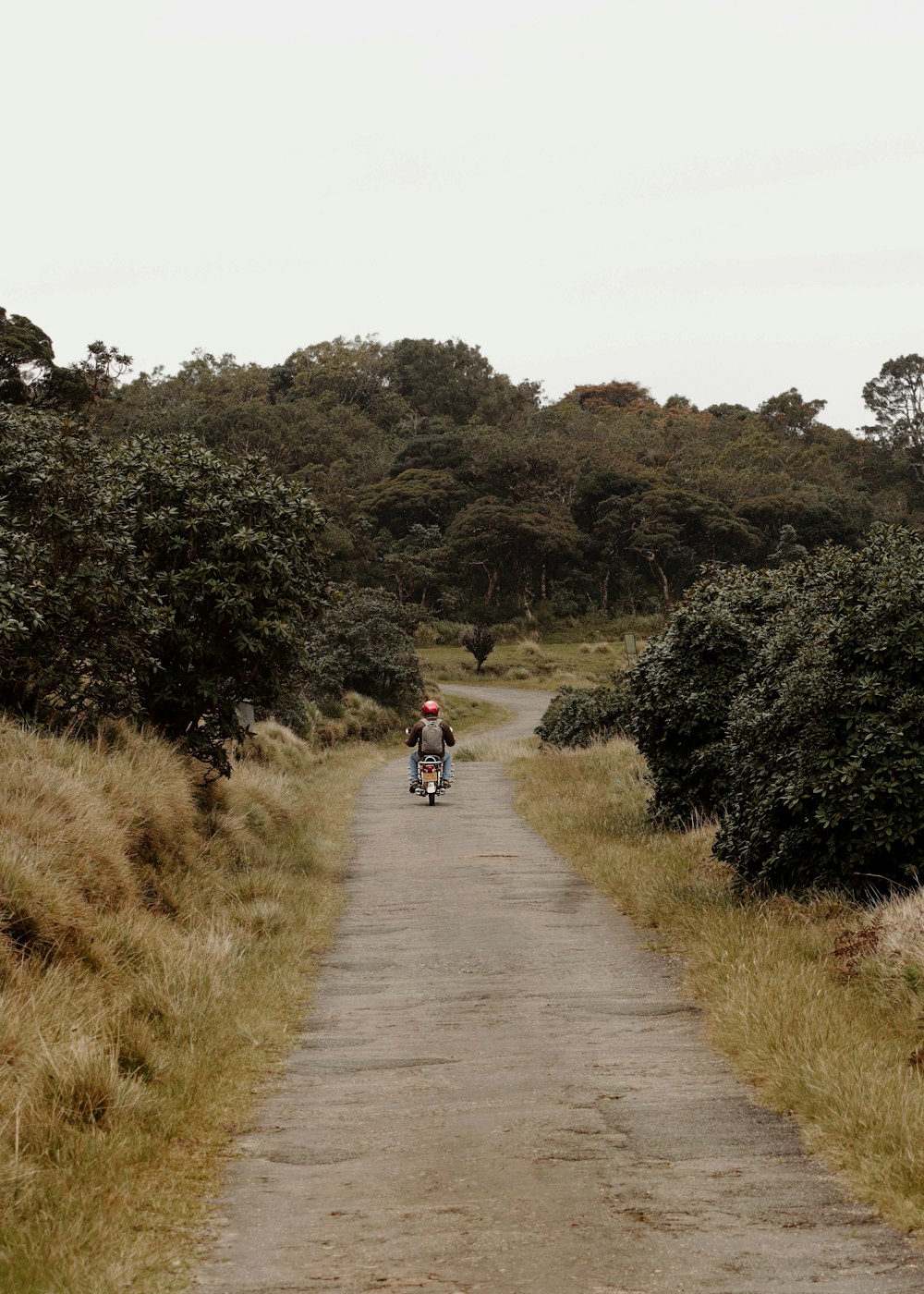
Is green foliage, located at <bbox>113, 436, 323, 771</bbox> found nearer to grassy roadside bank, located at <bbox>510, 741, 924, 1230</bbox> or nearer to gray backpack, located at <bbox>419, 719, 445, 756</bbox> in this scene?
grassy roadside bank, located at <bbox>510, 741, 924, 1230</bbox>

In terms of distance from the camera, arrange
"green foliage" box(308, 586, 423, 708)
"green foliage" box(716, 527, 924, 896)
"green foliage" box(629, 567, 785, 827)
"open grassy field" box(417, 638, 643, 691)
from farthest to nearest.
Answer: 1. "open grassy field" box(417, 638, 643, 691)
2. "green foliage" box(308, 586, 423, 708)
3. "green foliage" box(629, 567, 785, 827)
4. "green foliage" box(716, 527, 924, 896)

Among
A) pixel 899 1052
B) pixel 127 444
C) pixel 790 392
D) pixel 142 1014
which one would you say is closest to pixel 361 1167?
pixel 142 1014

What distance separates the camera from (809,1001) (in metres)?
7.34

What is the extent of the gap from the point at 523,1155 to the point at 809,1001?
2.75 metres

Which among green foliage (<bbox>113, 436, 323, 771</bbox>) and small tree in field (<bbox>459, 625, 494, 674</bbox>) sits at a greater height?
green foliage (<bbox>113, 436, 323, 771</bbox>)

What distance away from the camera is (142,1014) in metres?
7.24

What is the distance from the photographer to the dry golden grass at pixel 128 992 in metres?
4.64

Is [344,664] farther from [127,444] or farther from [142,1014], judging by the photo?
[142,1014]

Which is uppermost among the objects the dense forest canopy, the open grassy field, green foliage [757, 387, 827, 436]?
green foliage [757, 387, 827, 436]

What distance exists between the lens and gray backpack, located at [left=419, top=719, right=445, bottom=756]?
830 inches

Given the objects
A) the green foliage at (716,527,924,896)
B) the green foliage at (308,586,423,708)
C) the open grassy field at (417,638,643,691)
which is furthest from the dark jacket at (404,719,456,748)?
the open grassy field at (417,638,643,691)

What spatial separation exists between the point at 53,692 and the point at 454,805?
915cm

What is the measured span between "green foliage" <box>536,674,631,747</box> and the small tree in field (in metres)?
23.4

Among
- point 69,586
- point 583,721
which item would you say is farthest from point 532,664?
point 69,586
